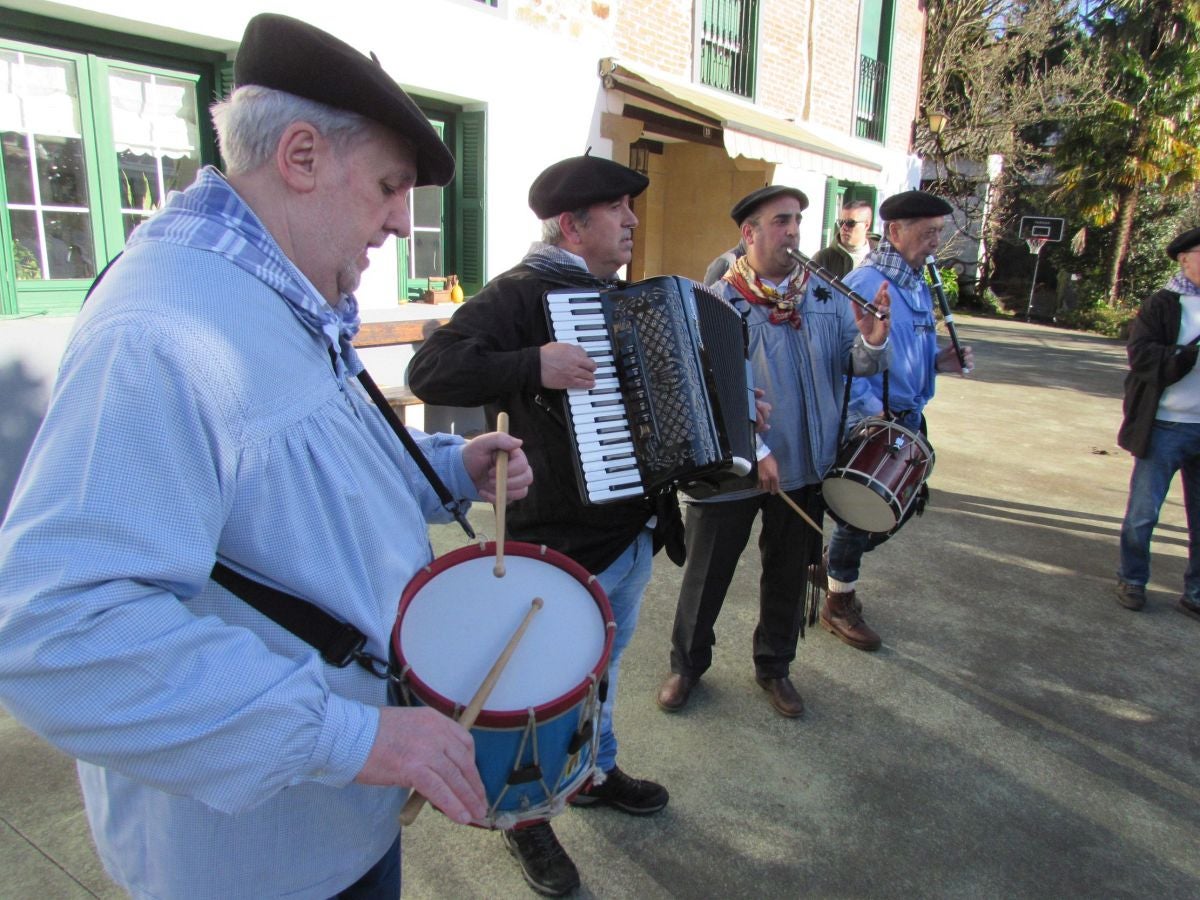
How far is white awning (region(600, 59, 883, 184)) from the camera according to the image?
7363 mm

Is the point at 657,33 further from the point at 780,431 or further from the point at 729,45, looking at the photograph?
the point at 780,431

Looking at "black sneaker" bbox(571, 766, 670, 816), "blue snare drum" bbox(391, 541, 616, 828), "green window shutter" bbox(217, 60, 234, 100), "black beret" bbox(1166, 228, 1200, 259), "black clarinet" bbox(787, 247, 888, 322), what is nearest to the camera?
"blue snare drum" bbox(391, 541, 616, 828)

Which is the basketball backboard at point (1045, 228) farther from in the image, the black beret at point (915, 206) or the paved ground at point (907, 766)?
the black beret at point (915, 206)

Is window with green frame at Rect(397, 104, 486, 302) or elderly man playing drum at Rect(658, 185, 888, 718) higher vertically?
window with green frame at Rect(397, 104, 486, 302)

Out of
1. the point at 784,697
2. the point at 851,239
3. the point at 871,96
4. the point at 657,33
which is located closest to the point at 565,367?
the point at 784,697

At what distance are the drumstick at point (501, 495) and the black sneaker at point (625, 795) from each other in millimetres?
1451

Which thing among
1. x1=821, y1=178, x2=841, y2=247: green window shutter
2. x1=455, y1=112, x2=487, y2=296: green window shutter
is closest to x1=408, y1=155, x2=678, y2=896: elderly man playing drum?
x1=455, y1=112, x2=487, y2=296: green window shutter

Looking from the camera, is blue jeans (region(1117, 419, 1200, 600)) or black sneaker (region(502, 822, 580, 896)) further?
blue jeans (region(1117, 419, 1200, 600))

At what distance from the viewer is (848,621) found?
3.84 metres

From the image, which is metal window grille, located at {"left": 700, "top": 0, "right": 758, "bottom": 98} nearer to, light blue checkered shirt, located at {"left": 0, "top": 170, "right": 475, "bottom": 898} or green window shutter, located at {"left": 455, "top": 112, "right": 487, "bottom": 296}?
green window shutter, located at {"left": 455, "top": 112, "right": 487, "bottom": 296}

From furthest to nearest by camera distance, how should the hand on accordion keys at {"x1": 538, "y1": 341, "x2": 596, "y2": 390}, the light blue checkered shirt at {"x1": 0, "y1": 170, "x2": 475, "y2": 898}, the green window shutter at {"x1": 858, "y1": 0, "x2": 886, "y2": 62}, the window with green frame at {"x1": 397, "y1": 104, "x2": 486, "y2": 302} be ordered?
the green window shutter at {"x1": 858, "y1": 0, "x2": 886, "y2": 62} < the window with green frame at {"x1": 397, "y1": 104, "x2": 486, "y2": 302} < the hand on accordion keys at {"x1": 538, "y1": 341, "x2": 596, "y2": 390} < the light blue checkered shirt at {"x1": 0, "y1": 170, "x2": 475, "y2": 898}

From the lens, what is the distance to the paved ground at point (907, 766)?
238 cm

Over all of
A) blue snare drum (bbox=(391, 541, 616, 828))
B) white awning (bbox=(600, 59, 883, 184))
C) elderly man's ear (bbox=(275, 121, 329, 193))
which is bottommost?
blue snare drum (bbox=(391, 541, 616, 828))

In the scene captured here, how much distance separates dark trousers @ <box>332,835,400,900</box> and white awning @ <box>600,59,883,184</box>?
7006 mm
